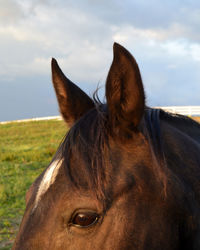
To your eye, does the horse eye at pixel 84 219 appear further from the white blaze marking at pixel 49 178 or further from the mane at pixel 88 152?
the white blaze marking at pixel 49 178

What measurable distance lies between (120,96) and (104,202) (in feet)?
1.86

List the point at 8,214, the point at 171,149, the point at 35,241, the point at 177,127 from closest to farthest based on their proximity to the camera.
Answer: the point at 35,241 → the point at 171,149 → the point at 177,127 → the point at 8,214

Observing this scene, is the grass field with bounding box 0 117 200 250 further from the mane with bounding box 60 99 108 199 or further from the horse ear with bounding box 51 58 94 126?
the mane with bounding box 60 99 108 199

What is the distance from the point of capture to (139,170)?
5.17 ft

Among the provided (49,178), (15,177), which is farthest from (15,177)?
(49,178)

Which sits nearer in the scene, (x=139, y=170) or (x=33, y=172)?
(x=139, y=170)

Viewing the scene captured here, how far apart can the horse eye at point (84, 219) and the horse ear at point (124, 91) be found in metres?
0.51

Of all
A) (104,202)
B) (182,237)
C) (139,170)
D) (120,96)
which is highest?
(120,96)

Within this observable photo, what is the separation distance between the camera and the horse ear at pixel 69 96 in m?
2.02

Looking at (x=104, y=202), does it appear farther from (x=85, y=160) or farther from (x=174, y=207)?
(x=174, y=207)

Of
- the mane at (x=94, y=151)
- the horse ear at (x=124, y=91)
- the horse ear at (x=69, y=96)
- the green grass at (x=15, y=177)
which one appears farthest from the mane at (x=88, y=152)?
the green grass at (x=15, y=177)

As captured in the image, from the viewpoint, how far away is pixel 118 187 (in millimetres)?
1527

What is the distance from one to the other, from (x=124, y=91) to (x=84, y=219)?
69 centimetres

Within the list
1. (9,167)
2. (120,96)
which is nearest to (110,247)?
(120,96)
